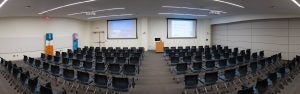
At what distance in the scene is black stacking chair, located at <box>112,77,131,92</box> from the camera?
6402 mm

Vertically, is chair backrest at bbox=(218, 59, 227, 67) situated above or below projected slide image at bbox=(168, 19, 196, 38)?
below

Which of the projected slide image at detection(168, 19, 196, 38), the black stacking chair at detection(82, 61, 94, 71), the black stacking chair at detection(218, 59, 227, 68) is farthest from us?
the projected slide image at detection(168, 19, 196, 38)

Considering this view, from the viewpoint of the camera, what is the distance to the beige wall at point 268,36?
14938mm

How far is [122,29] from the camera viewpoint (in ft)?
73.8

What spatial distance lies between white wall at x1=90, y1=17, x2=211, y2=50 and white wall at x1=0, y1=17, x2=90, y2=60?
3056 mm

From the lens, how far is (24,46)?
17.3 metres

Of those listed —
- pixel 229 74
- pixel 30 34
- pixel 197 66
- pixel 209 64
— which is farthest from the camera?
pixel 30 34

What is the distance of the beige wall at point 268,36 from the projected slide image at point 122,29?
29.8 ft

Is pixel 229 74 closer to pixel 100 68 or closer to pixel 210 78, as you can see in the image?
pixel 210 78

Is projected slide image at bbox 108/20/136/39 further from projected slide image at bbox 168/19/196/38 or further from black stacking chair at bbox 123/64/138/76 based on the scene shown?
black stacking chair at bbox 123/64/138/76

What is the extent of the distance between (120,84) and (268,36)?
13.9m

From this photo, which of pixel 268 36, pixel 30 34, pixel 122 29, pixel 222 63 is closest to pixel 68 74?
pixel 222 63

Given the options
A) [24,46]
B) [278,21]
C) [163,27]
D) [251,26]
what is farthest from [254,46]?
[24,46]

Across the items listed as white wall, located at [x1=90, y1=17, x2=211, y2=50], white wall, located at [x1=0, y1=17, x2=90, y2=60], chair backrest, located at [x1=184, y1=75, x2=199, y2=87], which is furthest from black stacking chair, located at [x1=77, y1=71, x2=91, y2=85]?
white wall, located at [x1=90, y1=17, x2=211, y2=50]
